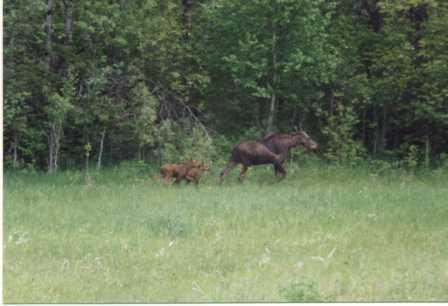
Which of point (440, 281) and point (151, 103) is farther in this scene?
point (151, 103)

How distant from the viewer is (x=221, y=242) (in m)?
10.0

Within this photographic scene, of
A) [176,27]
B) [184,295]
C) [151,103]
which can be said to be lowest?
[184,295]

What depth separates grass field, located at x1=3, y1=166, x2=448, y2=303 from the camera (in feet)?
25.9

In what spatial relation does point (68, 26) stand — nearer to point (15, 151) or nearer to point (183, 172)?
point (15, 151)

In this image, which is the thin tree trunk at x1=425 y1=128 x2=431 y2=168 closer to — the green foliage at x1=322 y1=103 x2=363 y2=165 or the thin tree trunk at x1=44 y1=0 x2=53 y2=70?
the green foliage at x1=322 y1=103 x2=363 y2=165

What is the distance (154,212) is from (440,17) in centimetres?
859

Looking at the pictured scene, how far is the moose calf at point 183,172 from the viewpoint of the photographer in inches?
621

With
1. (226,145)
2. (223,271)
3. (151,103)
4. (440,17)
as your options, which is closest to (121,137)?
(151,103)

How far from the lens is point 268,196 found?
546 inches

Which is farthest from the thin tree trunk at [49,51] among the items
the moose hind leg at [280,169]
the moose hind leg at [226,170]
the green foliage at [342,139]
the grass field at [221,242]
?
the green foliage at [342,139]

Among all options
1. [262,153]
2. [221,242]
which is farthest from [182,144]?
[221,242]

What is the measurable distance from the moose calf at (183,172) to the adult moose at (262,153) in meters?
0.83

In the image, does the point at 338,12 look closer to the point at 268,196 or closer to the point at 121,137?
the point at 121,137

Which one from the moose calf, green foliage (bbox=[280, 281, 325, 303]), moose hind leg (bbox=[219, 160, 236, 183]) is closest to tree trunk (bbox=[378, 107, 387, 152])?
moose hind leg (bbox=[219, 160, 236, 183])
